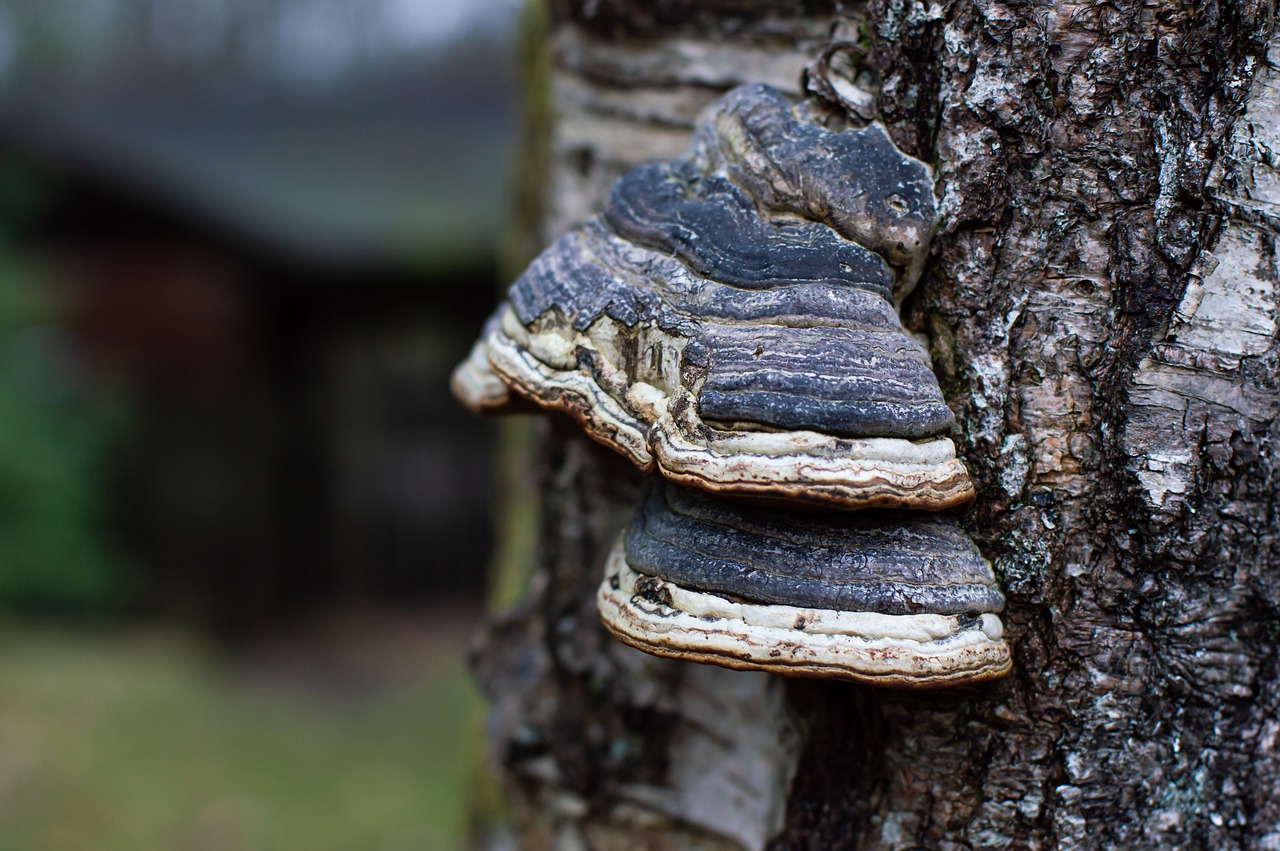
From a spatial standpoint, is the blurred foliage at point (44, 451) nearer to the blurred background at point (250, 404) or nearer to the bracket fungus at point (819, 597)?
the blurred background at point (250, 404)

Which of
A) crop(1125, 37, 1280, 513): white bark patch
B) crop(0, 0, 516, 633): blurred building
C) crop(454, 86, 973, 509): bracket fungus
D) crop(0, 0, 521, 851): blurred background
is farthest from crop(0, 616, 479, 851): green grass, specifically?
crop(1125, 37, 1280, 513): white bark patch

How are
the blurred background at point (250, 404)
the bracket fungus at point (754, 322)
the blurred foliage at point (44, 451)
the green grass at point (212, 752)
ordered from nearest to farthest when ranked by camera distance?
the bracket fungus at point (754, 322)
the green grass at point (212, 752)
the blurred background at point (250, 404)
the blurred foliage at point (44, 451)

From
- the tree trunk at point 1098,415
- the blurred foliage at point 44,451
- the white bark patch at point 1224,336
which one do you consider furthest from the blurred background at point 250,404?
the white bark patch at point 1224,336

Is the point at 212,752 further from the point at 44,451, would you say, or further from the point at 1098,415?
the point at 1098,415

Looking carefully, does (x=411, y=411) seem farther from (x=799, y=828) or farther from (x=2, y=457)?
(x=799, y=828)

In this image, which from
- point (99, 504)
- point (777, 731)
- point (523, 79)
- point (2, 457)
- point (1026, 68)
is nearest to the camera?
point (1026, 68)

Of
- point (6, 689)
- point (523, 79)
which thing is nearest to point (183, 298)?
point (6, 689)

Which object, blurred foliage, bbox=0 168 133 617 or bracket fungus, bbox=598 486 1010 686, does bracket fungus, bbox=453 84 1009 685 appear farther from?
blurred foliage, bbox=0 168 133 617
